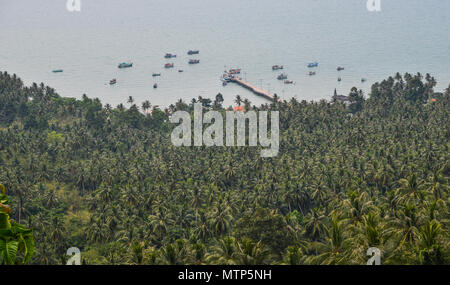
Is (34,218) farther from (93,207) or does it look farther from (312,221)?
(312,221)

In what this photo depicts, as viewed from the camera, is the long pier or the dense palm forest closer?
the dense palm forest

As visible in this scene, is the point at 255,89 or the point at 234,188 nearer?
the point at 234,188

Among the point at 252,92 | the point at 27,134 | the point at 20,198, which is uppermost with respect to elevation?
the point at 252,92

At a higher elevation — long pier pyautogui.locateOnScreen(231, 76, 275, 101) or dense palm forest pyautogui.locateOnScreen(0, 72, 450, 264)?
long pier pyautogui.locateOnScreen(231, 76, 275, 101)

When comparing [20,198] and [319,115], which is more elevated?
[319,115]

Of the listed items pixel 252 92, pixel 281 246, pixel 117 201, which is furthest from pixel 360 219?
pixel 252 92

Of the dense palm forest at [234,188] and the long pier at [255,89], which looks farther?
the long pier at [255,89]

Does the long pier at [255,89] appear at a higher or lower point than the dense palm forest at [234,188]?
higher

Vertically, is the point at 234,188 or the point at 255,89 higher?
the point at 255,89
